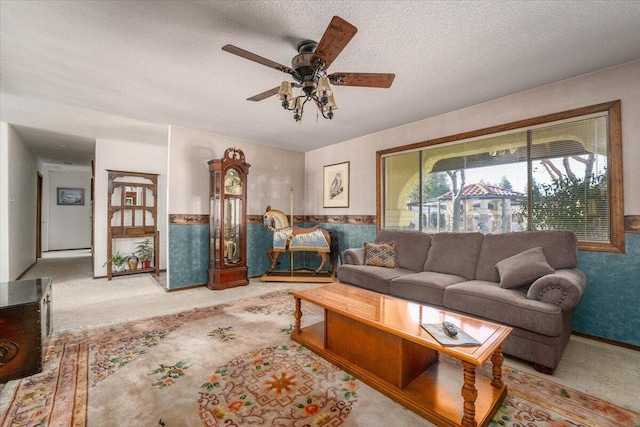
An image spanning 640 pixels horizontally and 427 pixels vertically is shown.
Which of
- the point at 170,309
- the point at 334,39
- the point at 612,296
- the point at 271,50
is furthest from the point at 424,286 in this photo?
the point at 170,309

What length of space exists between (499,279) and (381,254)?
1373 mm

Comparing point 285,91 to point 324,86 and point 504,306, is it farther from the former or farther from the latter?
point 504,306

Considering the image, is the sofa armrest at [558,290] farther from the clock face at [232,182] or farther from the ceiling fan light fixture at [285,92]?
the clock face at [232,182]

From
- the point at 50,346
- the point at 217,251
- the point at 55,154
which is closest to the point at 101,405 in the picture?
the point at 50,346

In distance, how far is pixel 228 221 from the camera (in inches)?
184

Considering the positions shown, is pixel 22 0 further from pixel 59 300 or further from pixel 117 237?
pixel 117 237

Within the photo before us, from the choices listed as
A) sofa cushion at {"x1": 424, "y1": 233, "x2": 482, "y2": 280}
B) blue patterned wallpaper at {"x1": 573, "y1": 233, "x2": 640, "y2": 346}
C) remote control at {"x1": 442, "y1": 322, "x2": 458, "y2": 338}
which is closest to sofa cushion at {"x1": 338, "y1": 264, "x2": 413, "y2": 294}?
sofa cushion at {"x1": 424, "y1": 233, "x2": 482, "y2": 280}

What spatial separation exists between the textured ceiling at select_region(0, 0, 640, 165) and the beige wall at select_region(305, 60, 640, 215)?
0.14m

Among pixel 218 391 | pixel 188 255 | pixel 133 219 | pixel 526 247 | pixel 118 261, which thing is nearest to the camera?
pixel 218 391

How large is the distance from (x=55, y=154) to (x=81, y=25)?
6344mm

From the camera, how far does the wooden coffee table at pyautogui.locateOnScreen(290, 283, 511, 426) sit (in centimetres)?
152

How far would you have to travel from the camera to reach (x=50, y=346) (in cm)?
248

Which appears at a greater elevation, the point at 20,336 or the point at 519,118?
the point at 519,118

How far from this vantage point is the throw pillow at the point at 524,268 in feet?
7.84
